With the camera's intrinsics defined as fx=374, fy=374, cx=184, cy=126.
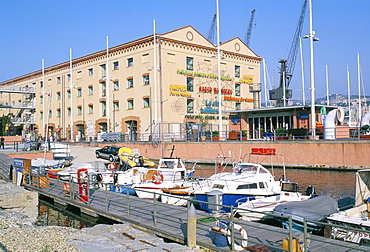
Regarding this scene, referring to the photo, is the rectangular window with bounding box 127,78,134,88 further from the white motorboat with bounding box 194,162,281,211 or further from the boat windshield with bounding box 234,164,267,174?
the white motorboat with bounding box 194,162,281,211

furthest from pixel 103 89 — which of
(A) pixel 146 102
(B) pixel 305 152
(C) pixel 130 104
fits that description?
(B) pixel 305 152

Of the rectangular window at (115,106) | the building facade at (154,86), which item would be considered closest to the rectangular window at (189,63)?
the building facade at (154,86)

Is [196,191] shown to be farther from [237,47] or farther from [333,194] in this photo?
[237,47]

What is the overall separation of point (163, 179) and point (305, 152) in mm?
15641

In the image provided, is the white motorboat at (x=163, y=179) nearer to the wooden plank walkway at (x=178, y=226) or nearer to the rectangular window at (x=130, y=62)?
the wooden plank walkway at (x=178, y=226)

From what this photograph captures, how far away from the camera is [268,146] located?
115 ft

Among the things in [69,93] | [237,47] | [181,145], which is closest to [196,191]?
[181,145]

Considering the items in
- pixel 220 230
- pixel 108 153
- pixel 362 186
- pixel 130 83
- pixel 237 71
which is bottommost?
pixel 220 230

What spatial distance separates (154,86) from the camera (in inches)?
2000

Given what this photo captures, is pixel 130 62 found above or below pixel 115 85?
above

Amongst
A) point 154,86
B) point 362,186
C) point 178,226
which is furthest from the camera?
point 154,86

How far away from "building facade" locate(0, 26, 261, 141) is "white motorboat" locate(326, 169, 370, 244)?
31671 millimetres

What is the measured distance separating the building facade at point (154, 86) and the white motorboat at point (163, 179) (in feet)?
64.3

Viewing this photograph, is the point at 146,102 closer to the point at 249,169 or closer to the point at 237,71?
the point at 237,71
